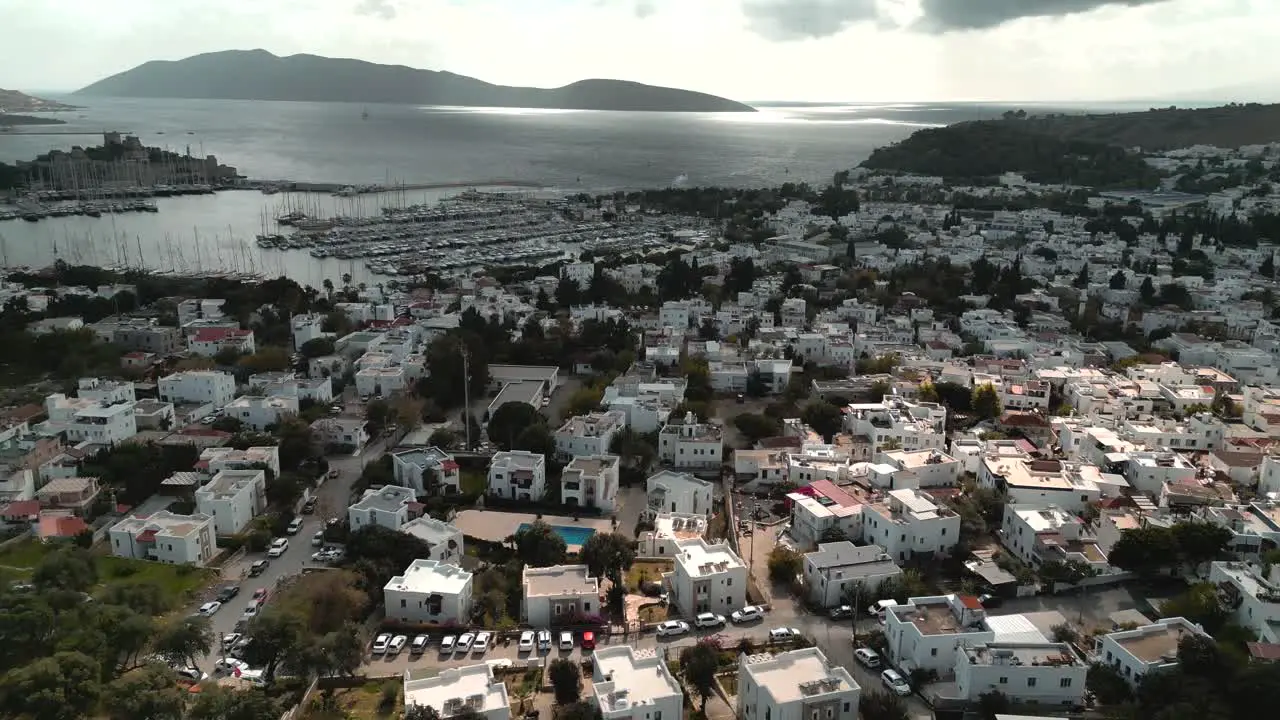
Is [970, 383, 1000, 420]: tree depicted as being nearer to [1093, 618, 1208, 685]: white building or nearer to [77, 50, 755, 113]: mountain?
[1093, 618, 1208, 685]: white building

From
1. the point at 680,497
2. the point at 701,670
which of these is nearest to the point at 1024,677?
the point at 701,670

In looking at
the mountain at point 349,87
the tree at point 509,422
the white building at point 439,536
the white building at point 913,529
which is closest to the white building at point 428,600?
the white building at point 439,536

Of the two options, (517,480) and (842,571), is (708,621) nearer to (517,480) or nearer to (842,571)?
(842,571)

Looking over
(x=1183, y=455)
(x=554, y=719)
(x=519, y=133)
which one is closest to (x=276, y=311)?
(x=554, y=719)

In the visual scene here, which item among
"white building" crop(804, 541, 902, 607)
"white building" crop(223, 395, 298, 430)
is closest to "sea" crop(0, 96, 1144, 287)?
"white building" crop(223, 395, 298, 430)

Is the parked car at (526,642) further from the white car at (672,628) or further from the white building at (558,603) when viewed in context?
the white car at (672,628)

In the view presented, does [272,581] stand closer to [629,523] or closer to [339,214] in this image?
[629,523]
